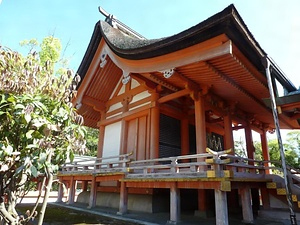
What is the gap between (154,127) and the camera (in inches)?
327

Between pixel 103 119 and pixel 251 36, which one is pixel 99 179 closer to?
pixel 103 119

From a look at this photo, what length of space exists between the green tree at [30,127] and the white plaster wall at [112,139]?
25.0 feet

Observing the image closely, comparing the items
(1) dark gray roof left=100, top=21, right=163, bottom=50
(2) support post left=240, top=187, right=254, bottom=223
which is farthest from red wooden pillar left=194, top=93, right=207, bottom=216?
(1) dark gray roof left=100, top=21, right=163, bottom=50

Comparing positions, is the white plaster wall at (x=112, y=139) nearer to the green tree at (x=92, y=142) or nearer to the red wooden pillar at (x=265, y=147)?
the red wooden pillar at (x=265, y=147)

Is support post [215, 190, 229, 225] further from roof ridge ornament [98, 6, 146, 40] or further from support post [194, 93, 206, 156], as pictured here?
roof ridge ornament [98, 6, 146, 40]

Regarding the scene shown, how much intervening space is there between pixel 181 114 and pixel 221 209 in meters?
5.05

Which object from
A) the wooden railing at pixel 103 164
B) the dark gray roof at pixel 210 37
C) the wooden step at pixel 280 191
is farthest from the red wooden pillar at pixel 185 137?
the dark gray roof at pixel 210 37

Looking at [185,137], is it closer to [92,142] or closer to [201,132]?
[201,132]

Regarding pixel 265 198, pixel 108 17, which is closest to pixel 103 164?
pixel 265 198

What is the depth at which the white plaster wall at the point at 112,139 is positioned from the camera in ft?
33.9

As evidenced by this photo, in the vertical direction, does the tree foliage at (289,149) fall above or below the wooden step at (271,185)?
above

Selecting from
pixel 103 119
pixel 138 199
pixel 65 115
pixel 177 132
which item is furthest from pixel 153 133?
pixel 65 115

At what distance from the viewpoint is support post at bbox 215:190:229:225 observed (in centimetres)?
488

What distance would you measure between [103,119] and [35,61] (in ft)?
29.0
